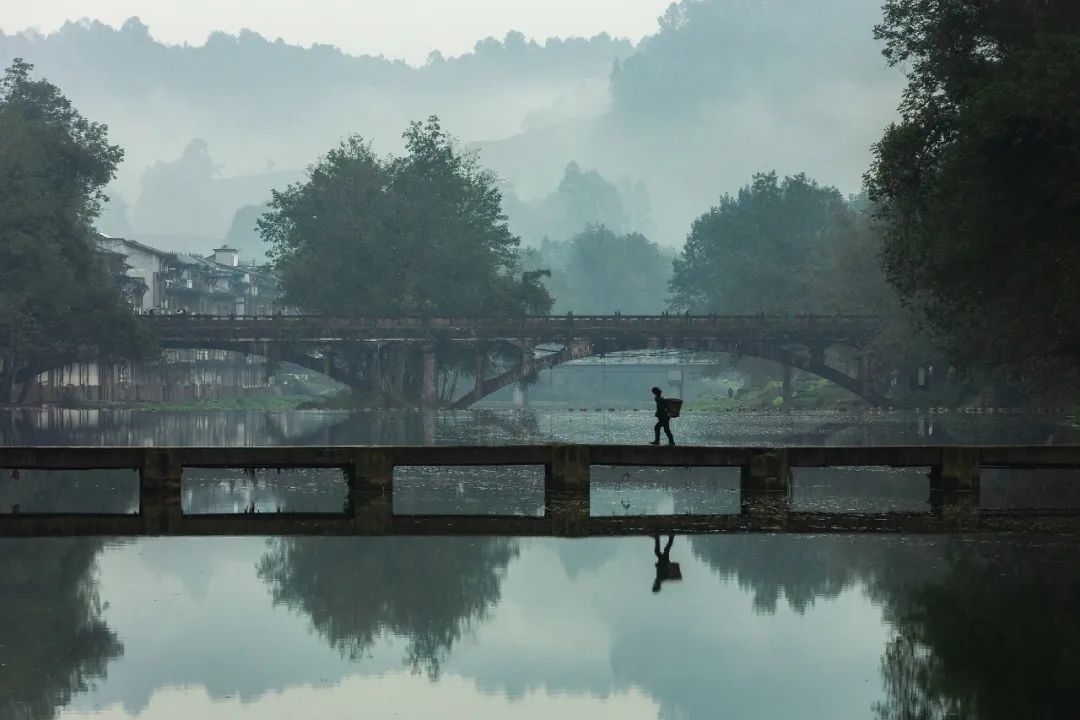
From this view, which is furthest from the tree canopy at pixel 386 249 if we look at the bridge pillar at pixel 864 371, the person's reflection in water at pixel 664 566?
the person's reflection in water at pixel 664 566

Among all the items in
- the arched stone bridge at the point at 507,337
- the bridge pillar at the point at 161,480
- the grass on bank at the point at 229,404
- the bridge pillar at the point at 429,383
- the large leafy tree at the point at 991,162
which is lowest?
the grass on bank at the point at 229,404

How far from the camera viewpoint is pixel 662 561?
3131 cm

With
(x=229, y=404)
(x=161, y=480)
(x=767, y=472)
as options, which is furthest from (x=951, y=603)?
(x=229, y=404)

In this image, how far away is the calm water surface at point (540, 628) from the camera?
2014cm

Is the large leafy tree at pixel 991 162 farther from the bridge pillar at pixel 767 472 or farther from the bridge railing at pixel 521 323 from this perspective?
the bridge railing at pixel 521 323

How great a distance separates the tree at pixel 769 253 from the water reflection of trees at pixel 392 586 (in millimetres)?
105944

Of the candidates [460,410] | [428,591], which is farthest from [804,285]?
[428,591]

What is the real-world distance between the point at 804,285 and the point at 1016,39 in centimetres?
10493

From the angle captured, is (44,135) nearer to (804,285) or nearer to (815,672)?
(804,285)

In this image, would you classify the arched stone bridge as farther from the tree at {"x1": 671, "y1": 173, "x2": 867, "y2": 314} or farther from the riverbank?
the tree at {"x1": 671, "y1": 173, "x2": 867, "y2": 314}

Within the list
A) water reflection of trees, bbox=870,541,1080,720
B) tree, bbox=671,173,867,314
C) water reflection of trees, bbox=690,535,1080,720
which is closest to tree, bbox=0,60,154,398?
tree, bbox=671,173,867,314

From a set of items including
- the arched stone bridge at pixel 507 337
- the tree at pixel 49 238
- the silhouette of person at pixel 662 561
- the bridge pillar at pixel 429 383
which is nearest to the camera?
the silhouette of person at pixel 662 561

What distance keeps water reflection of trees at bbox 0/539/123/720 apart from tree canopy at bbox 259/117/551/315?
101 metres

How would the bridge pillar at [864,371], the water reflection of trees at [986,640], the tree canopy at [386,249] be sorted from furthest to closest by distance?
the tree canopy at [386,249] < the bridge pillar at [864,371] < the water reflection of trees at [986,640]
